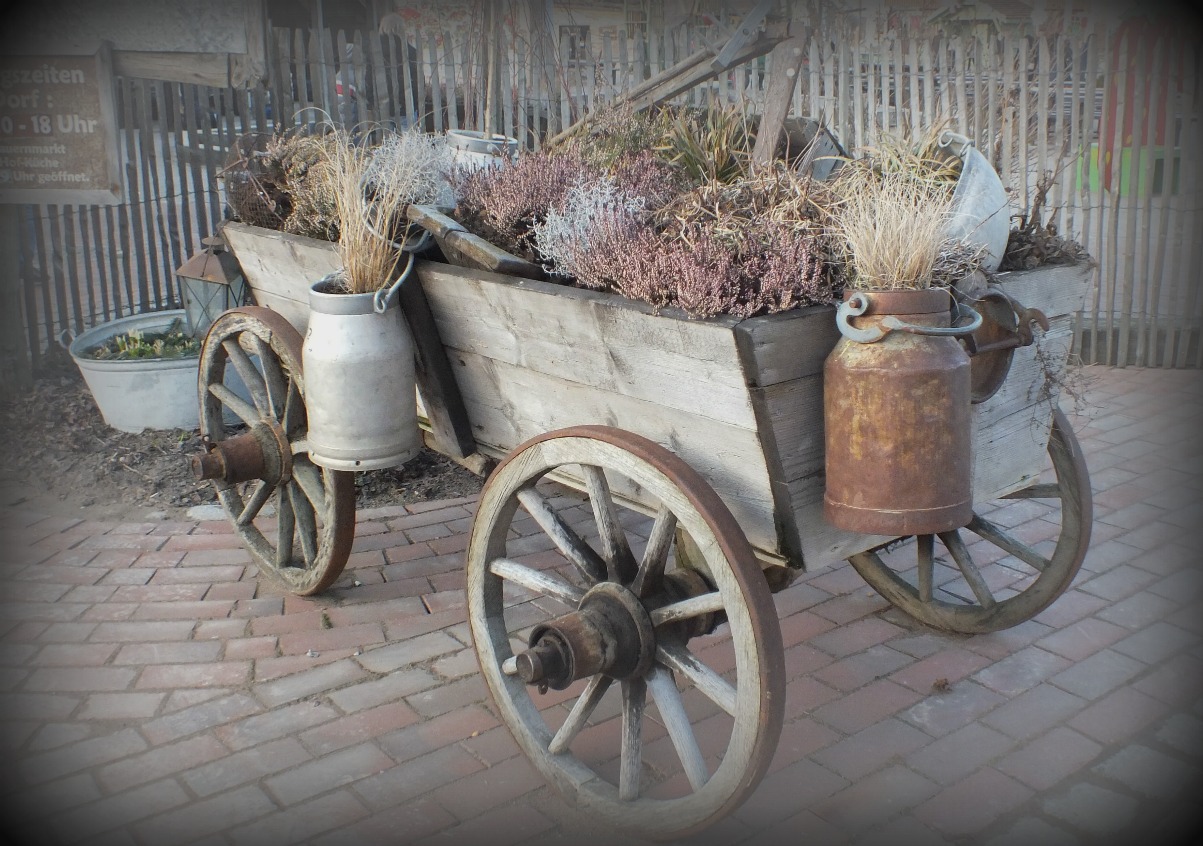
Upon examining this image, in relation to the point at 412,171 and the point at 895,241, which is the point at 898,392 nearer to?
the point at 895,241

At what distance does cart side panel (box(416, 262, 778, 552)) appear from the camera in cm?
198

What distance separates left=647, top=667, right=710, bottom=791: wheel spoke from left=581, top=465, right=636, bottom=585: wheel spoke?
0.22 meters

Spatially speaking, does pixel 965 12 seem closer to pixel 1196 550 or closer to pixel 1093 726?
pixel 1196 550

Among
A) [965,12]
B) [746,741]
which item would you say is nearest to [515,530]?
[746,741]

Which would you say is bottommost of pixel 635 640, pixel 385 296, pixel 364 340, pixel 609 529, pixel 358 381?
pixel 635 640

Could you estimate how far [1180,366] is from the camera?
5.80 m

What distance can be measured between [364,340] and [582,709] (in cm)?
103

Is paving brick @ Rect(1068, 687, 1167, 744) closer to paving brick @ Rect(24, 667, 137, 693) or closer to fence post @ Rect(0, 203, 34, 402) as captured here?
paving brick @ Rect(24, 667, 137, 693)

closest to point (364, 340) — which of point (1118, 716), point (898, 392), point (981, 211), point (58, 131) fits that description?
point (898, 392)

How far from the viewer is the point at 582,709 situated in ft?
7.65

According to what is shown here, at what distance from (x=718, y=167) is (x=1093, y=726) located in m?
1.73

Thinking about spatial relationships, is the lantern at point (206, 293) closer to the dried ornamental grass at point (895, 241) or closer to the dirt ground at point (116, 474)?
the dirt ground at point (116, 474)

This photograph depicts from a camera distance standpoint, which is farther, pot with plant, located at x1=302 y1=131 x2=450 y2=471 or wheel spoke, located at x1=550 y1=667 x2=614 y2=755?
pot with plant, located at x1=302 y1=131 x2=450 y2=471

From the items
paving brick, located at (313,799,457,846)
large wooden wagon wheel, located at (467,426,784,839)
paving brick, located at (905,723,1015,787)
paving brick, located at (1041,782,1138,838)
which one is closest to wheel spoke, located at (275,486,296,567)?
large wooden wagon wheel, located at (467,426,784,839)
